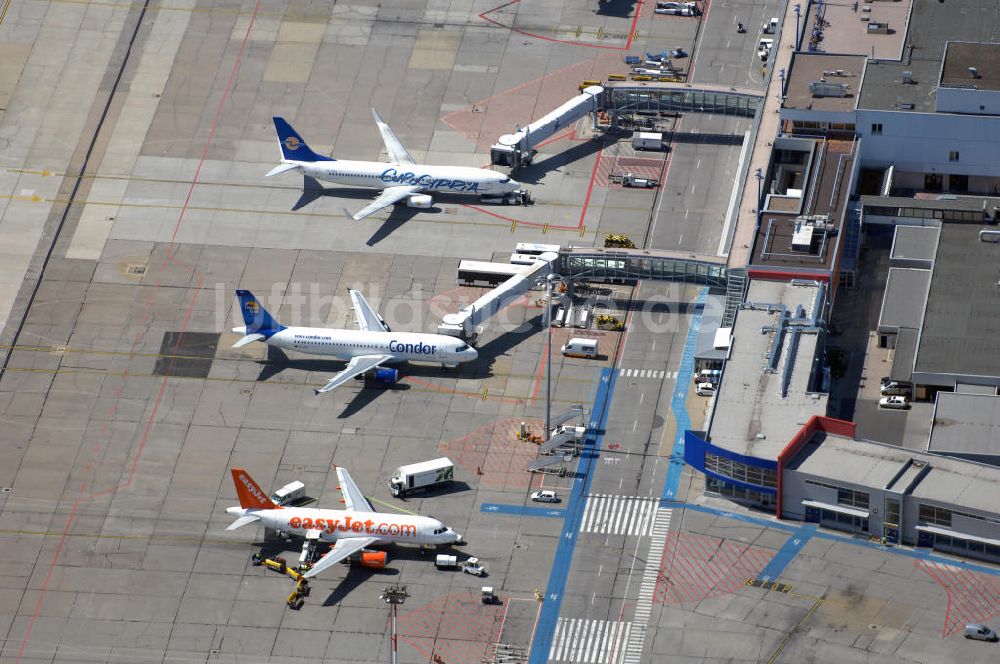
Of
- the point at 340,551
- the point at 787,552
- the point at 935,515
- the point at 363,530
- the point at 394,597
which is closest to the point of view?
the point at 935,515

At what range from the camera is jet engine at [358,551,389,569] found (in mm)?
198000

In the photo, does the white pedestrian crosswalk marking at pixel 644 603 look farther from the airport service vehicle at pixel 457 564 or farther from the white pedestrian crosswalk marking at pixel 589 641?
the airport service vehicle at pixel 457 564

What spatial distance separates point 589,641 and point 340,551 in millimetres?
26414

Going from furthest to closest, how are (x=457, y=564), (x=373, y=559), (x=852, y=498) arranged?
(x=457, y=564)
(x=373, y=559)
(x=852, y=498)

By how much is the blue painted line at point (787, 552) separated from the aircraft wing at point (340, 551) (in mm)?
38621

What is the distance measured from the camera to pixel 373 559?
19800 cm

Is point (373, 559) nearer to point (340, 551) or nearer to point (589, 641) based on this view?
point (340, 551)

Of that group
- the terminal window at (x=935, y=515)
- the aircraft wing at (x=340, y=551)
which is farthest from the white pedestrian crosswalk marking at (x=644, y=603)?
the aircraft wing at (x=340, y=551)

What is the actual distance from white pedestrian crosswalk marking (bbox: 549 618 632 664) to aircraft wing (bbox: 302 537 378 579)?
21.1 metres

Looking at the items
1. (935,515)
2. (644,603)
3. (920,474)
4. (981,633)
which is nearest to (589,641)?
(644,603)

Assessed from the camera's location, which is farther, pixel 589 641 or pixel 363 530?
pixel 363 530

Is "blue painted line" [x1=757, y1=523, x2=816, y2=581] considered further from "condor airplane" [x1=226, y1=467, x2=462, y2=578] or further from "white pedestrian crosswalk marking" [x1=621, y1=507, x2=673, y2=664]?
"condor airplane" [x1=226, y1=467, x2=462, y2=578]

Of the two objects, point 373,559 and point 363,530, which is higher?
point 363,530

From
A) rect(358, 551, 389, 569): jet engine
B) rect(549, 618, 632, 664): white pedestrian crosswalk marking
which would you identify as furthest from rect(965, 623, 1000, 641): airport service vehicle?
rect(358, 551, 389, 569): jet engine
